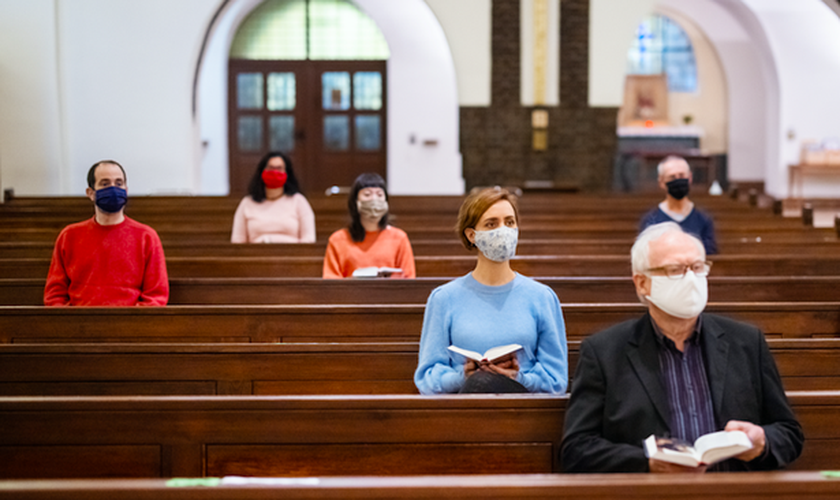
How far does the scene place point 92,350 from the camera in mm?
2943

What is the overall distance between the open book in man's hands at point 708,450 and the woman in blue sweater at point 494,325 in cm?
70

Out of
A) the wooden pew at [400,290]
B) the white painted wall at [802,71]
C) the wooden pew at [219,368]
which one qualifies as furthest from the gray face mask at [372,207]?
the white painted wall at [802,71]

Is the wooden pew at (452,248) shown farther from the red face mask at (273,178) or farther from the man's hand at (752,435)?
the man's hand at (752,435)

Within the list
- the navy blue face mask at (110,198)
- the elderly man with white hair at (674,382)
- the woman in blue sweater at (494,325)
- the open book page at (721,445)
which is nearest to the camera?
the open book page at (721,445)

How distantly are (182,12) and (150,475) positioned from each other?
891 cm

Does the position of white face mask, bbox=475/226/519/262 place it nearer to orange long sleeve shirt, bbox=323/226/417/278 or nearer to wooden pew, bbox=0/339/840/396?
wooden pew, bbox=0/339/840/396

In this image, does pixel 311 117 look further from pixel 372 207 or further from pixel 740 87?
pixel 372 207

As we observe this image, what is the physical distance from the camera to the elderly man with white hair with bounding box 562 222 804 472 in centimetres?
198

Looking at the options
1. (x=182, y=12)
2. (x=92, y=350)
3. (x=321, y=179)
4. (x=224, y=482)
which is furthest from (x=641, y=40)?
(x=224, y=482)

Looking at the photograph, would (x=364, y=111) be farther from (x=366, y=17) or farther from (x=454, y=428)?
(x=454, y=428)

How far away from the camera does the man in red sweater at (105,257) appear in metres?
3.75

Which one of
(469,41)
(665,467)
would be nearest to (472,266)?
(665,467)

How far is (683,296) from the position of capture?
203cm

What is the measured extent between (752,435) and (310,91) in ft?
39.8
